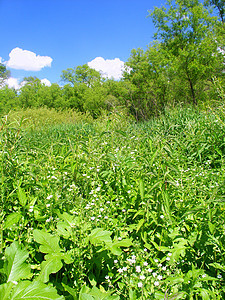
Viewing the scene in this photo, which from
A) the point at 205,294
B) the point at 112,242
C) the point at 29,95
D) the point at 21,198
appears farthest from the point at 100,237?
the point at 29,95

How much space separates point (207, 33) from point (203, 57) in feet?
7.03

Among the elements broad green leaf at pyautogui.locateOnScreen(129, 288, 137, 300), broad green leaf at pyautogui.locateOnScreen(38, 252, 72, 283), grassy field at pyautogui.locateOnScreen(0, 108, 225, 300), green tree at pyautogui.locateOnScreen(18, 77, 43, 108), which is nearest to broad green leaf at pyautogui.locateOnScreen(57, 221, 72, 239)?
grassy field at pyautogui.locateOnScreen(0, 108, 225, 300)

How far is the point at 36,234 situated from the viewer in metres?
1.44

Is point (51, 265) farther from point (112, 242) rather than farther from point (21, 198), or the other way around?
point (21, 198)

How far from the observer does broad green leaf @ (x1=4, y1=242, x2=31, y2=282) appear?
119cm

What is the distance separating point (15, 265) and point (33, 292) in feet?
0.95

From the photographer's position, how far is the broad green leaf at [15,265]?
1.19 m

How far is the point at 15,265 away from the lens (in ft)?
4.02

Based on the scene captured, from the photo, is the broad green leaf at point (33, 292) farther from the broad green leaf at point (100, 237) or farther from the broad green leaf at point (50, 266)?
the broad green leaf at point (100, 237)

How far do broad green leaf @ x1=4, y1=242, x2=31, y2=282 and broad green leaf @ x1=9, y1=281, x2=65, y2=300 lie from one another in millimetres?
161

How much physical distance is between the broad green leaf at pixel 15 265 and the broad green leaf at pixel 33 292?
16cm

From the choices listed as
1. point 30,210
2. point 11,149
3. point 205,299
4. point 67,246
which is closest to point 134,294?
point 205,299

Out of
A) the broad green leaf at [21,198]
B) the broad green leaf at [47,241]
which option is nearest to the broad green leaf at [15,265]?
→ the broad green leaf at [47,241]

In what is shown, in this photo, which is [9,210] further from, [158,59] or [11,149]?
[158,59]
